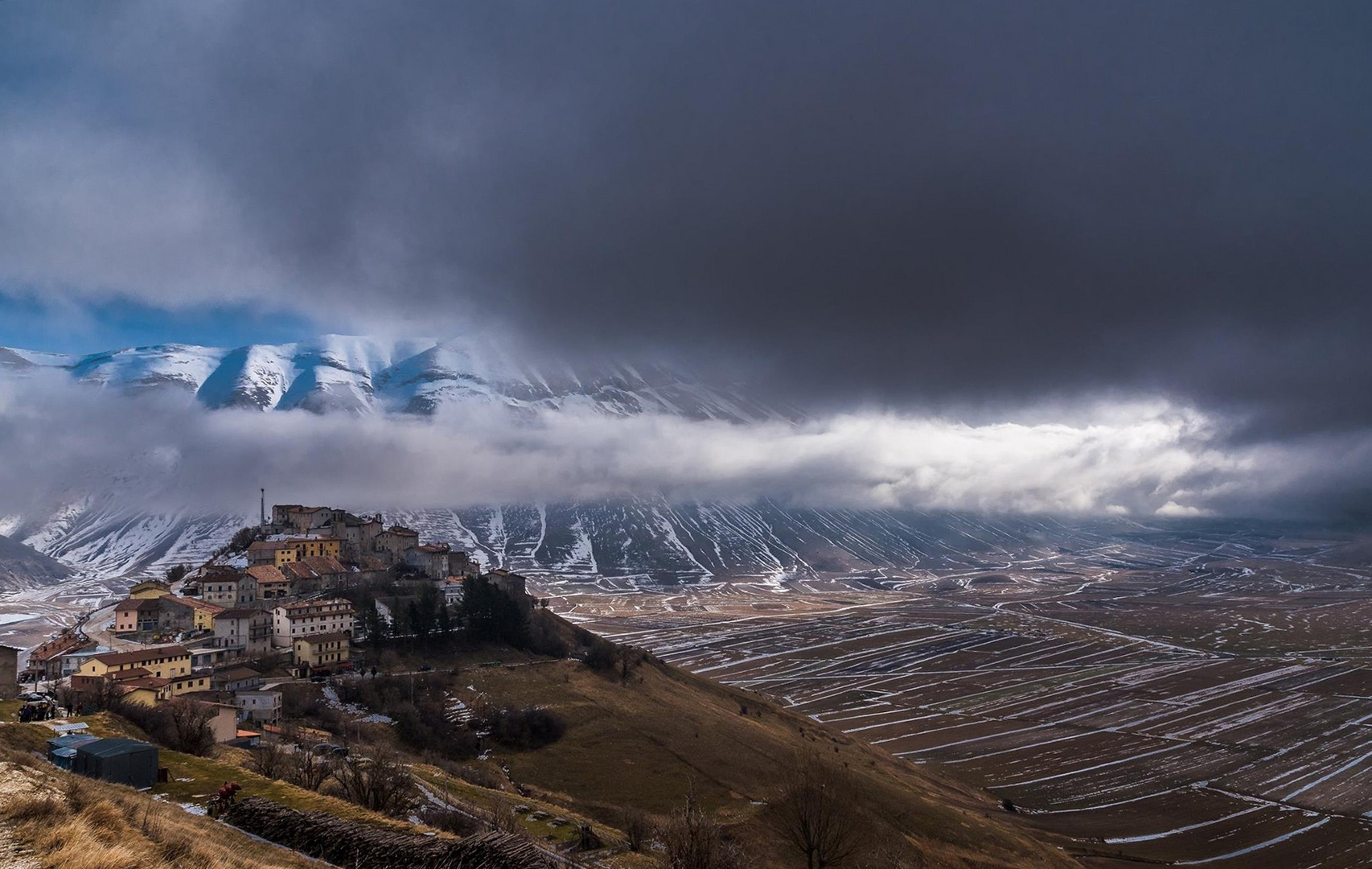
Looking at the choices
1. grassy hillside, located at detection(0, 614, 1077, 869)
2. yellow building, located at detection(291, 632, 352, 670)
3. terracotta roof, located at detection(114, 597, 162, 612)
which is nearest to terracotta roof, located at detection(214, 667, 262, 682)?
yellow building, located at detection(291, 632, 352, 670)

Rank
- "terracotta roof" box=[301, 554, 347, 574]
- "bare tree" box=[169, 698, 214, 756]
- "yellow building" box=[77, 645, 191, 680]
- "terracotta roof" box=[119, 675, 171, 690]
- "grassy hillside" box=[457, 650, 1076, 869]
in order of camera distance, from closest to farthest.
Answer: "bare tree" box=[169, 698, 214, 756] < "grassy hillside" box=[457, 650, 1076, 869] < "terracotta roof" box=[119, 675, 171, 690] < "yellow building" box=[77, 645, 191, 680] < "terracotta roof" box=[301, 554, 347, 574]

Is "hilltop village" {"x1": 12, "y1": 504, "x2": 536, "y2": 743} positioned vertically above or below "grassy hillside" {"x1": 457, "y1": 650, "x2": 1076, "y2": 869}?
above

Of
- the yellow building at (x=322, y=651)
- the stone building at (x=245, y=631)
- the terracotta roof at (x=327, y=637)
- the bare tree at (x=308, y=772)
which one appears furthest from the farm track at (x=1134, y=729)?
the stone building at (x=245, y=631)

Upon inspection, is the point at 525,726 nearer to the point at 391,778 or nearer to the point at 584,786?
the point at 584,786

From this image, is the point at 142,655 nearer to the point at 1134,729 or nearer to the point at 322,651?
the point at 322,651

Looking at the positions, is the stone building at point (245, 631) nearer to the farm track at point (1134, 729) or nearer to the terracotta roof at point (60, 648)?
the terracotta roof at point (60, 648)

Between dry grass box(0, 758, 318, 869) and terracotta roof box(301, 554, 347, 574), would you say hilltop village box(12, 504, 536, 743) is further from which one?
dry grass box(0, 758, 318, 869)
